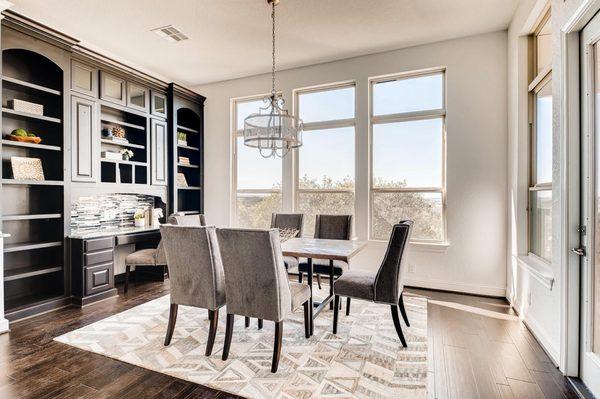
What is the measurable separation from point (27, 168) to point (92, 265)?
1.25m

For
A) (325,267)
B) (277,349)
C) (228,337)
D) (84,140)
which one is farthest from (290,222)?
(84,140)

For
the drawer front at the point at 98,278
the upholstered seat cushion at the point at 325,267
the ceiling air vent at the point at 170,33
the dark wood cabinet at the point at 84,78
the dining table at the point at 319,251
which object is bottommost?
the drawer front at the point at 98,278

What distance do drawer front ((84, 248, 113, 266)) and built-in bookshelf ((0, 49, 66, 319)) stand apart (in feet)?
0.92

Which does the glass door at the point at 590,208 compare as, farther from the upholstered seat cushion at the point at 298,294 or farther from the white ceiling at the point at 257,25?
the upholstered seat cushion at the point at 298,294

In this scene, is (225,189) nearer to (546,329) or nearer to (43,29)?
(43,29)

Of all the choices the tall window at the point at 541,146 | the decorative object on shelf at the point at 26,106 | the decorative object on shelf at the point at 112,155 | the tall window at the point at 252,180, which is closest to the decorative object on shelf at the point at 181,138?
the tall window at the point at 252,180

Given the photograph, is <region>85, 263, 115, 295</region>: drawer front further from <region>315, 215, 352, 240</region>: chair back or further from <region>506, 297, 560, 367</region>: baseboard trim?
<region>506, 297, 560, 367</region>: baseboard trim

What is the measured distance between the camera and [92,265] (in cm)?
375

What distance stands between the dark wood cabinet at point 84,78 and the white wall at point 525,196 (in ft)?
15.6

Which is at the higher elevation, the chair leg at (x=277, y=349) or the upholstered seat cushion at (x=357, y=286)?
the upholstered seat cushion at (x=357, y=286)

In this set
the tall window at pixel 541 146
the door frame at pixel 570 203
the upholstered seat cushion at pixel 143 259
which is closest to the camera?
the door frame at pixel 570 203

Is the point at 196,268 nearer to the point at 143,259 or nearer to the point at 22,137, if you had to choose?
the point at 143,259

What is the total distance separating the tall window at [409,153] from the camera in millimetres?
4355

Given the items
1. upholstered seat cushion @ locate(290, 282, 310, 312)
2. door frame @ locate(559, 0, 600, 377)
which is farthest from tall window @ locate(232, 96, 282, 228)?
door frame @ locate(559, 0, 600, 377)
